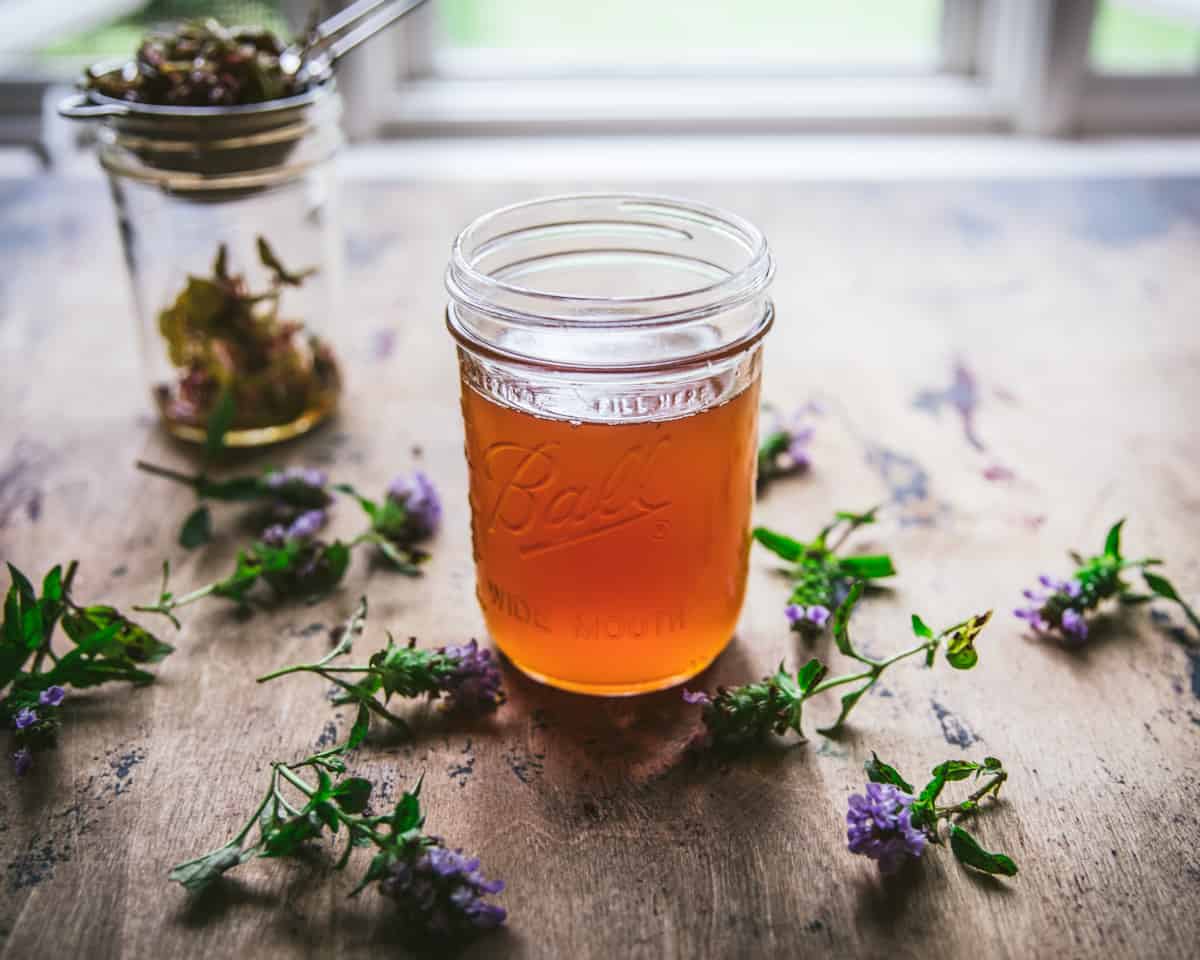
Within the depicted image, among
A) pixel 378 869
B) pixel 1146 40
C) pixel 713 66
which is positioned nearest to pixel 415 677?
pixel 378 869

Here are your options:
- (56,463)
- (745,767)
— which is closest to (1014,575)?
(745,767)

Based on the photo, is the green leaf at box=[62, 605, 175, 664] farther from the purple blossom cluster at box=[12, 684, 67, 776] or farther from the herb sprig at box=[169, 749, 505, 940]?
the herb sprig at box=[169, 749, 505, 940]

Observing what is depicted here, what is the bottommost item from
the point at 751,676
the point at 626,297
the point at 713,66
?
the point at 751,676

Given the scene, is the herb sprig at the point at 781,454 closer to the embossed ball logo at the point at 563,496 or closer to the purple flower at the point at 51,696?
the embossed ball logo at the point at 563,496

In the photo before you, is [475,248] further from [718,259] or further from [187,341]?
[187,341]

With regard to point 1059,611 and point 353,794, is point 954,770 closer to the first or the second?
point 1059,611

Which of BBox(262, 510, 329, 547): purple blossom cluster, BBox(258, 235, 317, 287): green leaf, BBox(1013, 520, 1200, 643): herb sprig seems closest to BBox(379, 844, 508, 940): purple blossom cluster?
BBox(262, 510, 329, 547): purple blossom cluster

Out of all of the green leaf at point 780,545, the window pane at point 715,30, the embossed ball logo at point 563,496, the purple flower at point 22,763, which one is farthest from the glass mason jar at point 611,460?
the window pane at point 715,30
